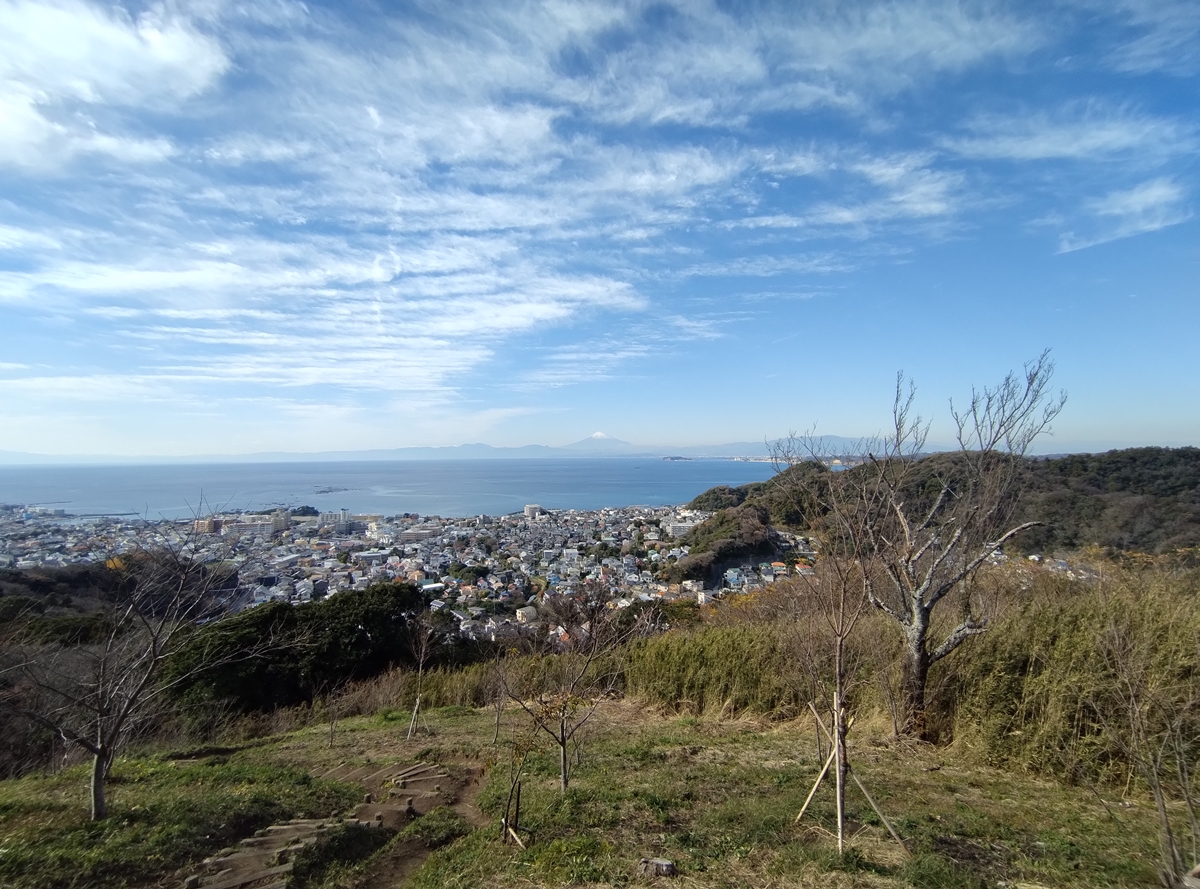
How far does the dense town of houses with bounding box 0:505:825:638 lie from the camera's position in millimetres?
8227

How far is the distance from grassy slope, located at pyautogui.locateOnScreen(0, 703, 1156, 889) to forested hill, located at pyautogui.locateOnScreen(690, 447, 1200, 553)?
5449mm

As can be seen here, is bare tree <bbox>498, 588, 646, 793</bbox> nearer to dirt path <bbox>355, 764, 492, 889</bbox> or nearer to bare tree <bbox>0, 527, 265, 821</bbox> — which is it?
dirt path <bbox>355, 764, 492, 889</bbox>

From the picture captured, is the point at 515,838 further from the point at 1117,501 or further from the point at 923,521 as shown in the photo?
the point at 1117,501

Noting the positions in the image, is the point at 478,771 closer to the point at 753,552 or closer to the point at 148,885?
the point at 148,885

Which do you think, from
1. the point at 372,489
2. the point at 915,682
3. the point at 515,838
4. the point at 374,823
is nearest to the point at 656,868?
the point at 515,838

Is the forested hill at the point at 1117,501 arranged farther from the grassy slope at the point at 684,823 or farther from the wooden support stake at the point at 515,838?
the wooden support stake at the point at 515,838

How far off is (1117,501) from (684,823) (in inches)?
556

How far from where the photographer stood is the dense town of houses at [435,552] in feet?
27.0

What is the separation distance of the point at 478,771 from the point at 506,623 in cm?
725

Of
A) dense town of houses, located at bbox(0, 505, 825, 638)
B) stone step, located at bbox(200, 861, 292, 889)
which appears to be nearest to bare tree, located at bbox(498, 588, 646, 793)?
dense town of houses, located at bbox(0, 505, 825, 638)

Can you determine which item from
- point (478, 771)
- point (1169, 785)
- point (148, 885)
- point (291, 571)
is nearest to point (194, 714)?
point (291, 571)

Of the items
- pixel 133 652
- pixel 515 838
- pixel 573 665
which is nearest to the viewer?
pixel 515 838

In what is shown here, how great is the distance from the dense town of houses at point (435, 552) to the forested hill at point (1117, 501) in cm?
524

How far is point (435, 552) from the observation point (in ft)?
79.0
